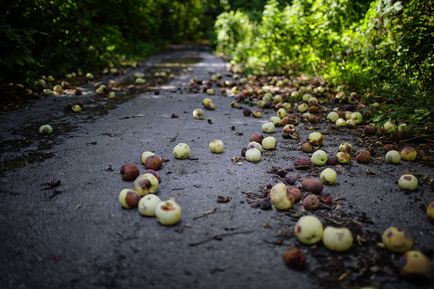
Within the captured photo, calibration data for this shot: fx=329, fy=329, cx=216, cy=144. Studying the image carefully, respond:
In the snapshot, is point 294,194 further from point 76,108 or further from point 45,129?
point 76,108

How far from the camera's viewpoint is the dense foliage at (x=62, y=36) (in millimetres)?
5832

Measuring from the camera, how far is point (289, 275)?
1975 mm

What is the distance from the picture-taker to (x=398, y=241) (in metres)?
2.10

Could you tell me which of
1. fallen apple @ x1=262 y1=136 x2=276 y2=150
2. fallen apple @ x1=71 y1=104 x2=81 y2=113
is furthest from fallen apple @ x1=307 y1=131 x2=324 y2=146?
fallen apple @ x1=71 y1=104 x2=81 y2=113

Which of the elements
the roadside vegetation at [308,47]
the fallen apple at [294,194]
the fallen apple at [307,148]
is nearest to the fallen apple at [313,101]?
the roadside vegetation at [308,47]

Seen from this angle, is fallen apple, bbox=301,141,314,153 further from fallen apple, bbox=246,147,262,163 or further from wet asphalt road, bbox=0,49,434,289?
fallen apple, bbox=246,147,262,163

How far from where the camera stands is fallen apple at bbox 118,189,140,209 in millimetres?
2625

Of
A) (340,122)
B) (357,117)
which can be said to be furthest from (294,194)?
(357,117)

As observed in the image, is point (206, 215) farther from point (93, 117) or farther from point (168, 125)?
point (93, 117)

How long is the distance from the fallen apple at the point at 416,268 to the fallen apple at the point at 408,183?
119cm

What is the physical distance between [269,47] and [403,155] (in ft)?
23.4

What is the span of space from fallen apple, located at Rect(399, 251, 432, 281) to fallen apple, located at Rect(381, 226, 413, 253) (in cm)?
17

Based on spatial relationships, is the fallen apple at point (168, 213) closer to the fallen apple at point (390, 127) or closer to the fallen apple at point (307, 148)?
the fallen apple at point (307, 148)

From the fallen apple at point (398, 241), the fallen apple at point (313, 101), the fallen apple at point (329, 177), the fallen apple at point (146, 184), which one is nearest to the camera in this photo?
the fallen apple at point (398, 241)
